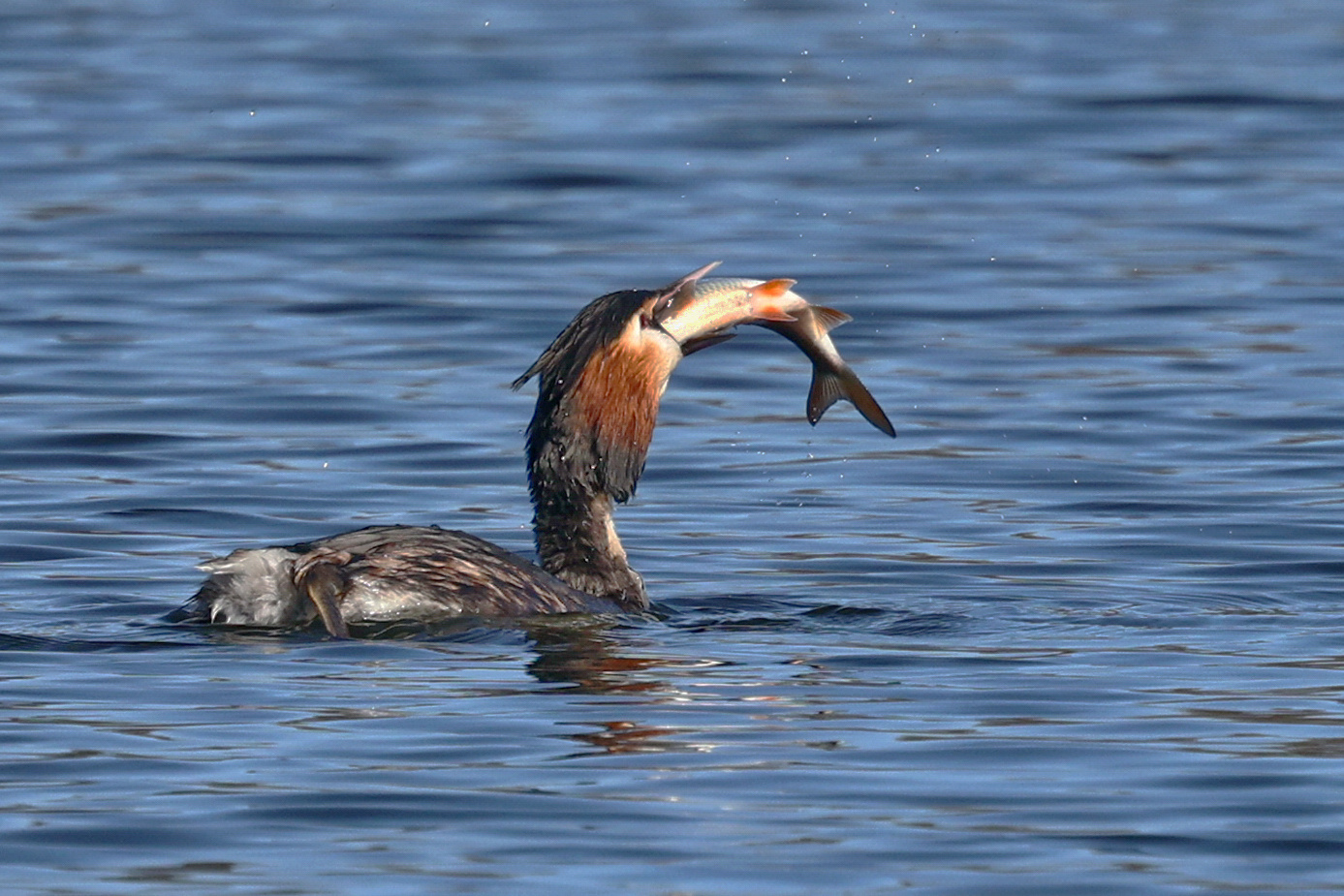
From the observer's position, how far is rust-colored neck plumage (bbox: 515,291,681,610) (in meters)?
9.25

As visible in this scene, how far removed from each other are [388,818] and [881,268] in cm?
1159

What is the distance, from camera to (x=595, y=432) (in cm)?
940

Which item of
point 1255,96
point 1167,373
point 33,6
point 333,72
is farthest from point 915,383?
point 33,6

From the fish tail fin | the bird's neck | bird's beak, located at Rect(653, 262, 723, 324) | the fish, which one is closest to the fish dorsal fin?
the fish

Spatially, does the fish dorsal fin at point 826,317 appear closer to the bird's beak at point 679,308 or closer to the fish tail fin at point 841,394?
the fish tail fin at point 841,394

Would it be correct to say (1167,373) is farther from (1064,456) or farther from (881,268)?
(881,268)

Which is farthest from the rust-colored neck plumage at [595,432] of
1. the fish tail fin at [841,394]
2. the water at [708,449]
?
the fish tail fin at [841,394]

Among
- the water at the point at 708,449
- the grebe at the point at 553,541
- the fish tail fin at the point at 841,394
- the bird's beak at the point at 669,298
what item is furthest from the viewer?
the fish tail fin at the point at 841,394

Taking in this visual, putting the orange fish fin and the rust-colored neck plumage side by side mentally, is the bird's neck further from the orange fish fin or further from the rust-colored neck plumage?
the orange fish fin

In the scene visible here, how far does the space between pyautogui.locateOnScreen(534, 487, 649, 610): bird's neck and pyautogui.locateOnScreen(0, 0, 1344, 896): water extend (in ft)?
1.27

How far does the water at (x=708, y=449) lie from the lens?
6.59 meters

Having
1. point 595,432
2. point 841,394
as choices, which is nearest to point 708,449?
point 841,394

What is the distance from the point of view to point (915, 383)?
14.5 metres

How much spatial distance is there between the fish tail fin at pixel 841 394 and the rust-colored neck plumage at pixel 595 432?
57 centimetres
